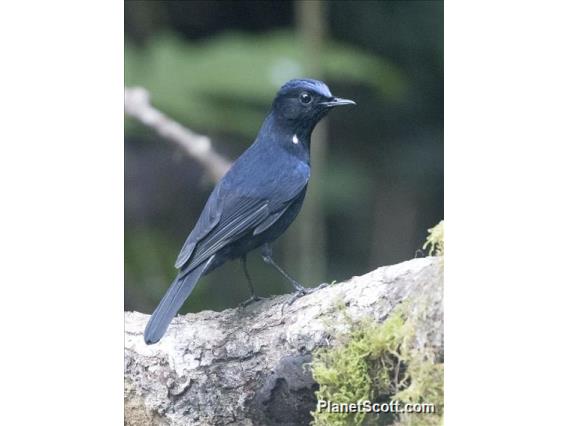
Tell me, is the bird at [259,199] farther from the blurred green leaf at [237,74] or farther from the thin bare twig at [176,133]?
the blurred green leaf at [237,74]

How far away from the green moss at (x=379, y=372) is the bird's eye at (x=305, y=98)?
3.85 feet

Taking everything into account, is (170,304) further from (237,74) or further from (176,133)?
(237,74)

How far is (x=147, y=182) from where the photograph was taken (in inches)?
168

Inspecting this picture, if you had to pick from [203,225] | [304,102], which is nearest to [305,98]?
[304,102]

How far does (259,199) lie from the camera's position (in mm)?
3955

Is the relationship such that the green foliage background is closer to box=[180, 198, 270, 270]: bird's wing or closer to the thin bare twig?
the thin bare twig

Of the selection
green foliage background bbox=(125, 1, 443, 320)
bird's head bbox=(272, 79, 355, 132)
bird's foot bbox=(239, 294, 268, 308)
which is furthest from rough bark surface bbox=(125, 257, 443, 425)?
bird's head bbox=(272, 79, 355, 132)

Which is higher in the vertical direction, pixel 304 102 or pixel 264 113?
pixel 264 113

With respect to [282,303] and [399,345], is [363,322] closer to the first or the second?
[399,345]

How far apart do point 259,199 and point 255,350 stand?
693 mm

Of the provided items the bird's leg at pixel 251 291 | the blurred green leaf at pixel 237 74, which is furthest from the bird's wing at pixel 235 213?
the blurred green leaf at pixel 237 74

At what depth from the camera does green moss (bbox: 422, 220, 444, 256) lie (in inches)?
135

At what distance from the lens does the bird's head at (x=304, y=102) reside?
409 cm
